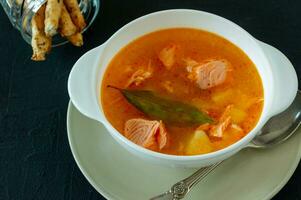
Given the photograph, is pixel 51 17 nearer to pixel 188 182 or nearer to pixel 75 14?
pixel 75 14

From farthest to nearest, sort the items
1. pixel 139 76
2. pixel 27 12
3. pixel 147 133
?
pixel 27 12 < pixel 139 76 < pixel 147 133

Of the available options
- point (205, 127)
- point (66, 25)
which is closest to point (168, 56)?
point (205, 127)

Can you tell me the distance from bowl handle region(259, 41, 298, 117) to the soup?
0.06 metres

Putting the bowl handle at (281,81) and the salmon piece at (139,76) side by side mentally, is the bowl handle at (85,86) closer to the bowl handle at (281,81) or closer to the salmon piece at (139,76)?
the salmon piece at (139,76)

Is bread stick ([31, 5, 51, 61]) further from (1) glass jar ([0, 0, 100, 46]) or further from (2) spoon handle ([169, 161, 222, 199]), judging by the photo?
(2) spoon handle ([169, 161, 222, 199])

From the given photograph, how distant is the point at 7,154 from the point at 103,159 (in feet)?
0.88

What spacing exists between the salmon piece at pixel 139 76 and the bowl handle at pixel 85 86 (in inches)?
3.8

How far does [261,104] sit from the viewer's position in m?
1.16

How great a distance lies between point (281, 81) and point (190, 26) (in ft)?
0.94

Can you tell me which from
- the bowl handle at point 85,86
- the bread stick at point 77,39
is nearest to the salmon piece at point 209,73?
the bowl handle at point 85,86

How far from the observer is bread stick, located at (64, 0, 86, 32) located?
1.43 m

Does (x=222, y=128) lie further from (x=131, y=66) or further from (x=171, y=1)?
(x=171, y=1)

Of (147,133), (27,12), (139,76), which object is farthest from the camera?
(27,12)

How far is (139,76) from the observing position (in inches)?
47.6
